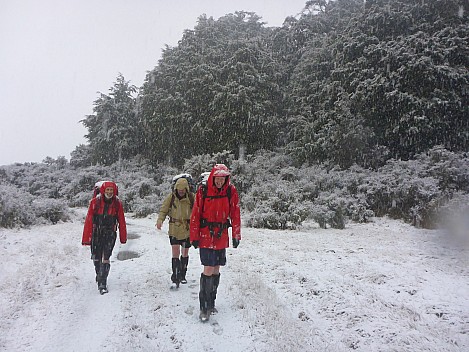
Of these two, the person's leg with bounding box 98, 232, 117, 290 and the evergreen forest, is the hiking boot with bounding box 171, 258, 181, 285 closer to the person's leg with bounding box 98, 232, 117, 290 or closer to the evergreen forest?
the person's leg with bounding box 98, 232, 117, 290

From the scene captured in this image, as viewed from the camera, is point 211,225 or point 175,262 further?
point 175,262

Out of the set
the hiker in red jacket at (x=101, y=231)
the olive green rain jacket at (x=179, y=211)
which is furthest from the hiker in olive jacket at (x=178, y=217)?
the hiker in red jacket at (x=101, y=231)

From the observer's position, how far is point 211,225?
Result: 16.4 ft

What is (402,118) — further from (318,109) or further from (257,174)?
(257,174)

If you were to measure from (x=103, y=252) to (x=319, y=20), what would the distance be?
101 ft

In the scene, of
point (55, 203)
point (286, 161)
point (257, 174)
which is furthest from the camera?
point (286, 161)

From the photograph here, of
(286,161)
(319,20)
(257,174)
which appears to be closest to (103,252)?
(257,174)

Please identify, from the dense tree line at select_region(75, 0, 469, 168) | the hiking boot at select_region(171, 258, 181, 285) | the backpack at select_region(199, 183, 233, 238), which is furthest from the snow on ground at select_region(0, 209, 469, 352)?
the dense tree line at select_region(75, 0, 469, 168)

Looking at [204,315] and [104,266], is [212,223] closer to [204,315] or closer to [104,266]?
[204,315]

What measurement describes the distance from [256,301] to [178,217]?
199cm

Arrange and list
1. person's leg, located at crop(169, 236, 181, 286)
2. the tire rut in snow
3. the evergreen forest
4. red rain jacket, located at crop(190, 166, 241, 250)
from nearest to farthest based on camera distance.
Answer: the tire rut in snow
red rain jacket, located at crop(190, 166, 241, 250)
person's leg, located at crop(169, 236, 181, 286)
the evergreen forest

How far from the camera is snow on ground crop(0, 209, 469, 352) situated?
175 inches

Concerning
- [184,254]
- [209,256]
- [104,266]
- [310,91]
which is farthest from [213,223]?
[310,91]

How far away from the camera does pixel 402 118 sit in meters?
18.6
